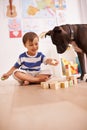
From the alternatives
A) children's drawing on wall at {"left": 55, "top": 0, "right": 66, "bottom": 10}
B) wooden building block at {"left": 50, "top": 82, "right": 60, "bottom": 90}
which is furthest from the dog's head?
children's drawing on wall at {"left": 55, "top": 0, "right": 66, "bottom": 10}

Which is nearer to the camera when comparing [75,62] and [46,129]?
[46,129]

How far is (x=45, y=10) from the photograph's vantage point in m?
2.31

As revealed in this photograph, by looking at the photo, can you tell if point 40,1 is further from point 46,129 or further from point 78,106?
point 46,129

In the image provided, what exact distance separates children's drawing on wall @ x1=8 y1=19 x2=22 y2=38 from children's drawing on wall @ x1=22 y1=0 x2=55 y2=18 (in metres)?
0.12

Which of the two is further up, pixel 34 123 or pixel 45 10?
pixel 45 10

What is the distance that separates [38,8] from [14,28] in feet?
1.16

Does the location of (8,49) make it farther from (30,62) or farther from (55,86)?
(55,86)

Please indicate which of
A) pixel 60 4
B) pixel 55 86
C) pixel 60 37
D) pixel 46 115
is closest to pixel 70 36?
pixel 60 37

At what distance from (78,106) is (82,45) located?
26.9 inches

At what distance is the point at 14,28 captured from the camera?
7.29 ft

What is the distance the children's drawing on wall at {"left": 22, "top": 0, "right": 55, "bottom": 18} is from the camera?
7.41ft

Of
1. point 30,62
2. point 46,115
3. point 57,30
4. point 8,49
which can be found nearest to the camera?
point 46,115

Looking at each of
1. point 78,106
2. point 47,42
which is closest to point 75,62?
point 47,42

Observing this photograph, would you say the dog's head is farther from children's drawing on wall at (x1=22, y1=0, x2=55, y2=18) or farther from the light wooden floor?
children's drawing on wall at (x1=22, y1=0, x2=55, y2=18)
